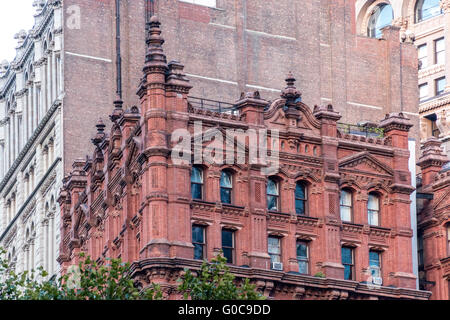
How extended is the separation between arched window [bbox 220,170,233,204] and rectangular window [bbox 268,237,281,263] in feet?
10.3

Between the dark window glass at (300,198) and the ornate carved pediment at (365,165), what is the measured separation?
2.74 m

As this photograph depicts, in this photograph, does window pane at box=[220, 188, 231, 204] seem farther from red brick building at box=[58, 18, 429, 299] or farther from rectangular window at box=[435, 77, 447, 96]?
rectangular window at box=[435, 77, 447, 96]

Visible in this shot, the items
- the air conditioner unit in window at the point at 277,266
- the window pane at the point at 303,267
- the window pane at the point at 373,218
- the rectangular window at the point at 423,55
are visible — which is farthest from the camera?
the rectangular window at the point at 423,55

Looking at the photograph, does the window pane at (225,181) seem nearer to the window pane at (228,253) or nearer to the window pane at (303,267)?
the window pane at (228,253)

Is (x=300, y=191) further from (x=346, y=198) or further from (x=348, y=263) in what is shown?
(x=348, y=263)

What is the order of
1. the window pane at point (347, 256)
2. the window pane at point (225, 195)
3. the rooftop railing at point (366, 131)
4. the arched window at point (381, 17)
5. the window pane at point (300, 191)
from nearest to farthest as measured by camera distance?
the window pane at point (225, 195) < the window pane at point (300, 191) < the window pane at point (347, 256) < the rooftop railing at point (366, 131) < the arched window at point (381, 17)

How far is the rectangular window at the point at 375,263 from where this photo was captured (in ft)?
342

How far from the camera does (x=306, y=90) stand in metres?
122

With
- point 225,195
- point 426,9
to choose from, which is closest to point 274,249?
point 225,195

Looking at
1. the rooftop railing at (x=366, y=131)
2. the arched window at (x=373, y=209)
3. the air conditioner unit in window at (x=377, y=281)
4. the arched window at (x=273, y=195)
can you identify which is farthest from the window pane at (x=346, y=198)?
the air conditioner unit in window at (x=377, y=281)

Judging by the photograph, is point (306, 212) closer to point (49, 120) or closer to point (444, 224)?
point (444, 224)
